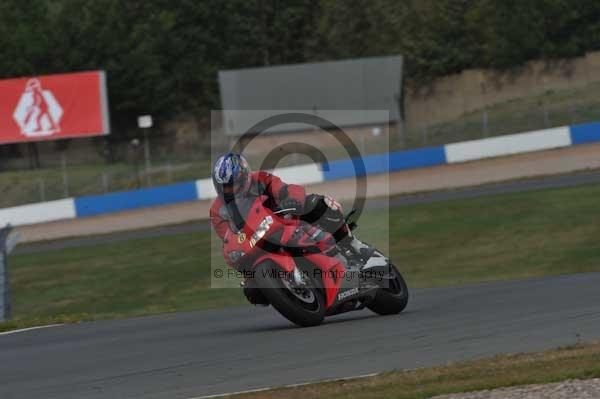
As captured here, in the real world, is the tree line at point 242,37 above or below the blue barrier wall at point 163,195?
above

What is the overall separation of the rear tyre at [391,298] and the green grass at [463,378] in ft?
9.51

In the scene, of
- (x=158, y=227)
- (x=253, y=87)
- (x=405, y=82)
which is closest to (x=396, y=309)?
(x=158, y=227)

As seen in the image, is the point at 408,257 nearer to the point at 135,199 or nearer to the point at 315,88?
the point at 135,199

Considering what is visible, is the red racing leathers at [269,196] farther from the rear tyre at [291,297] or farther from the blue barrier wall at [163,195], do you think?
the blue barrier wall at [163,195]

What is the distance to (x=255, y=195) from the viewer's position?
10.2 m

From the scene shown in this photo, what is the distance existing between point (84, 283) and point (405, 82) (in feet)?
132

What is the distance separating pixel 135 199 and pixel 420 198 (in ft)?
28.4

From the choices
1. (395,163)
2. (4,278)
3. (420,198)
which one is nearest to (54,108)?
(395,163)

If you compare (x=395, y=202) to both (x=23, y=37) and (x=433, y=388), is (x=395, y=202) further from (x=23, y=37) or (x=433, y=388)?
(x=23, y=37)

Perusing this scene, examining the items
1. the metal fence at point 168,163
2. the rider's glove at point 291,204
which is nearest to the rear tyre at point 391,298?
the rider's glove at point 291,204

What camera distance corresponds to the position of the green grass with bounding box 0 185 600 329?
62.6 feet

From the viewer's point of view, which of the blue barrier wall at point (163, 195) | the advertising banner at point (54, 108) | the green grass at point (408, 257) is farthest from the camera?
the advertising banner at point (54, 108)

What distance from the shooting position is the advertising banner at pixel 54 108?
36.9 meters

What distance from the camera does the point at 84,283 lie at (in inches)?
901
